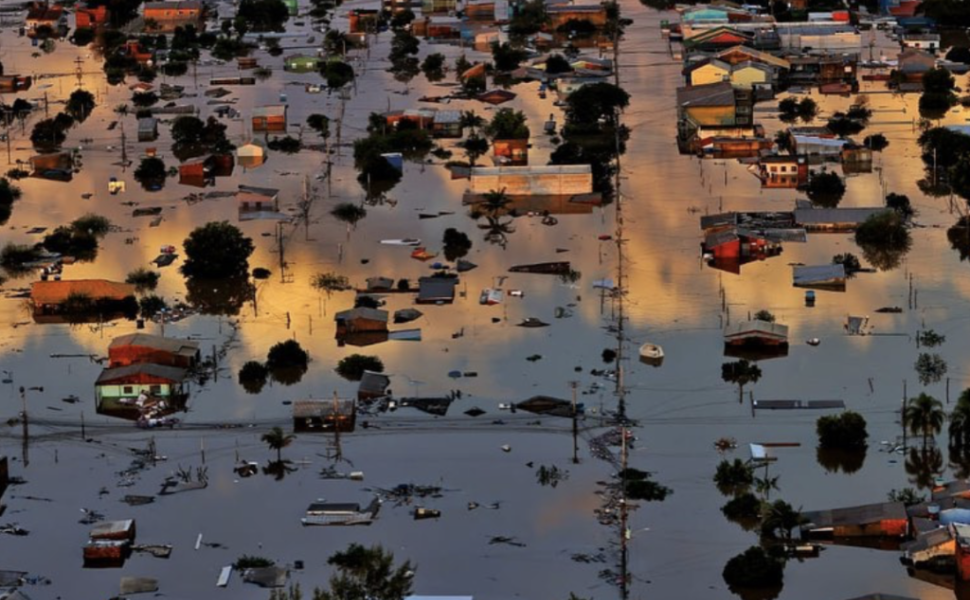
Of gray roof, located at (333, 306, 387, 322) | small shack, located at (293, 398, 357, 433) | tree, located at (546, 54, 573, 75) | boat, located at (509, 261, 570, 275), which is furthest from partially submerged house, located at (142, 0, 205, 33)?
small shack, located at (293, 398, 357, 433)

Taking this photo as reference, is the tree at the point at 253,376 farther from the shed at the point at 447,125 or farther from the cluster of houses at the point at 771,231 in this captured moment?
the shed at the point at 447,125

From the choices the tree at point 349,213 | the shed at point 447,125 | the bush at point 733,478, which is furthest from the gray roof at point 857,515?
the shed at point 447,125

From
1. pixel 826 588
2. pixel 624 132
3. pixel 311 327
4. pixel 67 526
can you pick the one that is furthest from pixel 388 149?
pixel 826 588

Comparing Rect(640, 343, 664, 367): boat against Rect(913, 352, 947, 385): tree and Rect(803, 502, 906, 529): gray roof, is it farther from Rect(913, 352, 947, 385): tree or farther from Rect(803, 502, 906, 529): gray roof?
Rect(803, 502, 906, 529): gray roof

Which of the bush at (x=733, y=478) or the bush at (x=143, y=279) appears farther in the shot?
the bush at (x=143, y=279)

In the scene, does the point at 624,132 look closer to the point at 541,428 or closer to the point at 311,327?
the point at 311,327

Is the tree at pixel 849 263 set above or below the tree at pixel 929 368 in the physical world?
above
